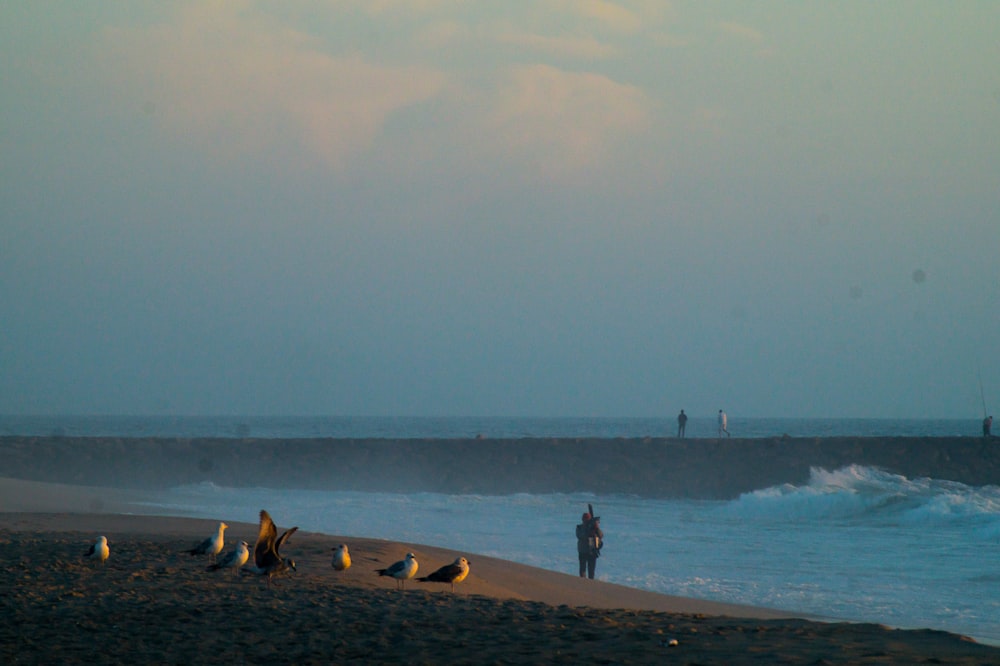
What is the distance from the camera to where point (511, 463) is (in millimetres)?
37969

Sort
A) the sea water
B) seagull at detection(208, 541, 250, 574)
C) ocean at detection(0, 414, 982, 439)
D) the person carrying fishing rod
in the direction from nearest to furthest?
seagull at detection(208, 541, 250, 574), the sea water, the person carrying fishing rod, ocean at detection(0, 414, 982, 439)

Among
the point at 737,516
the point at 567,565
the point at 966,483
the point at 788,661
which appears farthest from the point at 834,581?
the point at 966,483

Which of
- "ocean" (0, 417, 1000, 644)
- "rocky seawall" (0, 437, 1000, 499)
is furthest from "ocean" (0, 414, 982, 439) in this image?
"ocean" (0, 417, 1000, 644)

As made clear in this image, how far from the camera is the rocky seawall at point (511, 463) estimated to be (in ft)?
117

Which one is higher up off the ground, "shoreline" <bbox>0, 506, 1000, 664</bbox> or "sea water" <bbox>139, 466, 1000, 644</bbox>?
"shoreline" <bbox>0, 506, 1000, 664</bbox>

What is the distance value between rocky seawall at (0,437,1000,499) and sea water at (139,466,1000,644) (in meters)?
1.79

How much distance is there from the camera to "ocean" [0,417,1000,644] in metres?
14.2

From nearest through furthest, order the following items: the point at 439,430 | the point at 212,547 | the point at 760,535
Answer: the point at 212,547
the point at 760,535
the point at 439,430

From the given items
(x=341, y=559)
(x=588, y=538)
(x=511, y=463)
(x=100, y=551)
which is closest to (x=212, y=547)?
(x=100, y=551)

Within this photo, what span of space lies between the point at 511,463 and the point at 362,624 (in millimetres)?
29135

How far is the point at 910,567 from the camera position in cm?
1745

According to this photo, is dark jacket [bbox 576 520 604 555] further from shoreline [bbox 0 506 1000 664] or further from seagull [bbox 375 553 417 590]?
seagull [bbox 375 553 417 590]

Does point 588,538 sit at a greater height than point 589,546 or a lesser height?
greater

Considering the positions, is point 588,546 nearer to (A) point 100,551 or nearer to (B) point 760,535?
(A) point 100,551
